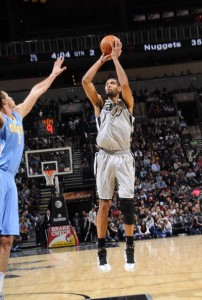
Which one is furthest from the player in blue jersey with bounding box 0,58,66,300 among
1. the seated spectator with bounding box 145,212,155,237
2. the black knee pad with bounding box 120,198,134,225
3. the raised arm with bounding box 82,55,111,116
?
the seated spectator with bounding box 145,212,155,237

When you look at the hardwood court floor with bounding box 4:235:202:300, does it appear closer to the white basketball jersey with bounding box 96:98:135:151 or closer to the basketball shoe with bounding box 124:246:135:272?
the basketball shoe with bounding box 124:246:135:272

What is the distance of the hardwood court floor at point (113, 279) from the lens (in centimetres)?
700

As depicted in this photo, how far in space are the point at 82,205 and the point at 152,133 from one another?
5.01m

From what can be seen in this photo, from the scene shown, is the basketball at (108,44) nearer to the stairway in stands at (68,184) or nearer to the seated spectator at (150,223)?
the seated spectator at (150,223)

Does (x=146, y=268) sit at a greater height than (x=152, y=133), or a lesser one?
lesser

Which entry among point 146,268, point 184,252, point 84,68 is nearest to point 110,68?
point 84,68

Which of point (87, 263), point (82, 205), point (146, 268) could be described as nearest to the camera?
point (146, 268)

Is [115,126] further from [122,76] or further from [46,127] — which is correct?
[46,127]

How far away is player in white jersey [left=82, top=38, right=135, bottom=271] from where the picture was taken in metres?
7.10

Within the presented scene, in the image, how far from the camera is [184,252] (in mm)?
12805

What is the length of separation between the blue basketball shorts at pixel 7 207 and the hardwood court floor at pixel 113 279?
189 centimetres

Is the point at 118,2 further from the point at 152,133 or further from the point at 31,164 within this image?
the point at 31,164

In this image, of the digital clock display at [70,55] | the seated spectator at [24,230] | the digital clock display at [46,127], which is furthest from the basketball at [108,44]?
the digital clock display at [70,55]

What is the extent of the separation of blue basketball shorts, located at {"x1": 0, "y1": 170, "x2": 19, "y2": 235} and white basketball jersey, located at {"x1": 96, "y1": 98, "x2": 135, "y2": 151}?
1.97m
